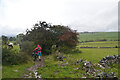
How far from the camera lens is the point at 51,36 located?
22.3 meters

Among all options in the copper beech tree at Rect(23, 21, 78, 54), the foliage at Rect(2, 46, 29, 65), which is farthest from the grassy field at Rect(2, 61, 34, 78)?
the copper beech tree at Rect(23, 21, 78, 54)

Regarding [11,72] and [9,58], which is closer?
[11,72]

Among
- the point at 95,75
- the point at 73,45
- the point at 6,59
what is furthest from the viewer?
the point at 73,45

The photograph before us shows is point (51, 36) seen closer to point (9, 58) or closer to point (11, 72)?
point (9, 58)

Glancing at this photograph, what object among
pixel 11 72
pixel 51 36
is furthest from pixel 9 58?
pixel 51 36

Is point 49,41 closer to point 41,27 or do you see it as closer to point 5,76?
point 41,27

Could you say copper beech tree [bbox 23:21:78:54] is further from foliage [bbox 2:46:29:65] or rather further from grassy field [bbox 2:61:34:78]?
grassy field [bbox 2:61:34:78]

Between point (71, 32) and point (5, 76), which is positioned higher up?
point (71, 32)

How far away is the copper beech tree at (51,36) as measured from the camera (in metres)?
21.4

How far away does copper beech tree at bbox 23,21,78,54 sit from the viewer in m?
21.4

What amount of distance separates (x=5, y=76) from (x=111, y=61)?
13279mm

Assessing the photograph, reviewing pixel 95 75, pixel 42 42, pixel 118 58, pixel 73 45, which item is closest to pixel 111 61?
pixel 118 58

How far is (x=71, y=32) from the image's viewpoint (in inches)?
955

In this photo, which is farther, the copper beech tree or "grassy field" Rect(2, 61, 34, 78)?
the copper beech tree
